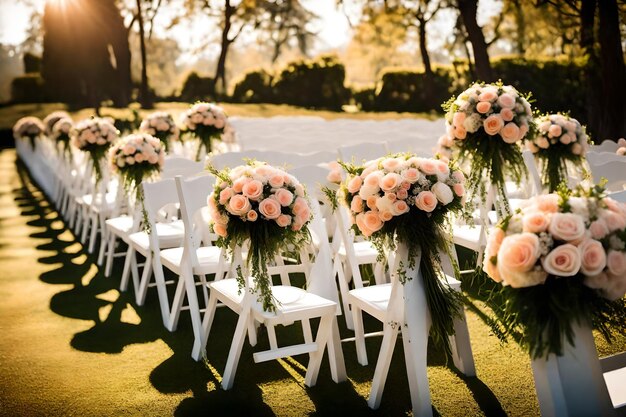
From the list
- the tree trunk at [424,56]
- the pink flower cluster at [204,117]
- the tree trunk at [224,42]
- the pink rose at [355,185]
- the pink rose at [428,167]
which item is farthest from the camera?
the tree trunk at [224,42]

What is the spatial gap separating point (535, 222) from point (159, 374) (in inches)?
117

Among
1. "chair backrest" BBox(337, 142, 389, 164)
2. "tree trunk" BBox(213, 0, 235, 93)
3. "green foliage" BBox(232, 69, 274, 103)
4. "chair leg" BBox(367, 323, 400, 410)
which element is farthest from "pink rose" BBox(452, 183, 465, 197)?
"tree trunk" BBox(213, 0, 235, 93)

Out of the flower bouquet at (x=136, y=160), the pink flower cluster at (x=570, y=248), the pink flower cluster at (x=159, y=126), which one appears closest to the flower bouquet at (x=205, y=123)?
the pink flower cluster at (x=159, y=126)

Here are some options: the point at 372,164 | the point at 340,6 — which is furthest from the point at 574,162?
the point at 340,6

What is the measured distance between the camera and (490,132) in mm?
4895

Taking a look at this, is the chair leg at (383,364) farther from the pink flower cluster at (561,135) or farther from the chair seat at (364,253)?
the pink flower cluster at (561,135)

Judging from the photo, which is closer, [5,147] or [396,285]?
[396,285]

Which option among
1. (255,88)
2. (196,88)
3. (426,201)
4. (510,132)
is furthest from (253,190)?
(196,88)

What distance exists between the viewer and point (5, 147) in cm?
3134

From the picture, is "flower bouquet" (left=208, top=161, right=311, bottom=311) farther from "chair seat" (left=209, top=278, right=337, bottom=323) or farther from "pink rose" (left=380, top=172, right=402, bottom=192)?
"pink rose" (left=380, top=172, right=402, bottom=192)

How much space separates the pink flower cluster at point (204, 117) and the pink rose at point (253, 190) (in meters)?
5.51

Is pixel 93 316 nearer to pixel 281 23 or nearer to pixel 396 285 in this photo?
pixel 396 285

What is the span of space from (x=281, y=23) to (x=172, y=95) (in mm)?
16577

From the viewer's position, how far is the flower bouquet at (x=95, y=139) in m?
8.55
